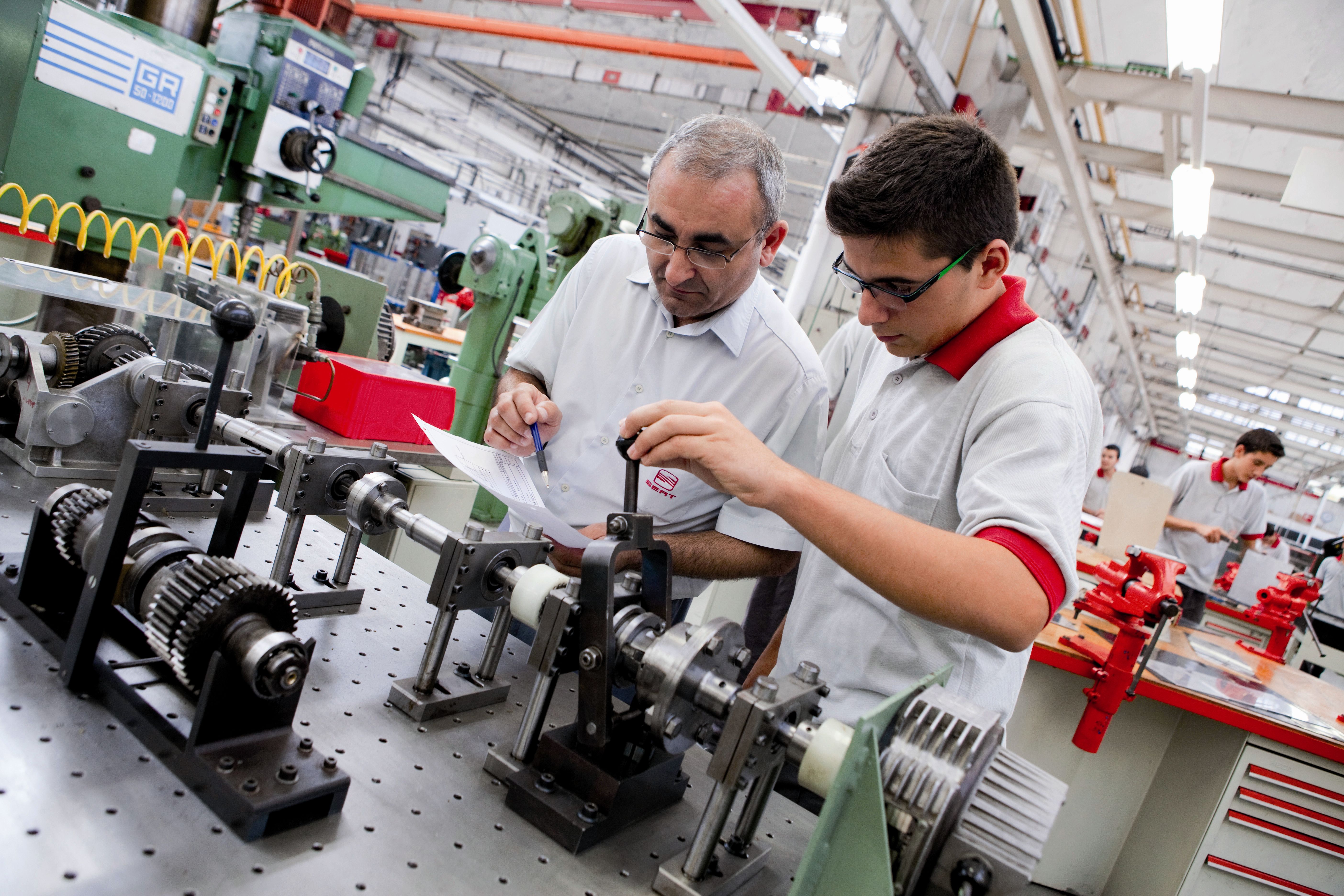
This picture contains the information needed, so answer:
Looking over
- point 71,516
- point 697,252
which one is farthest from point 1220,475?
point 71,516

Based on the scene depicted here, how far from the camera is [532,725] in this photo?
83 cm

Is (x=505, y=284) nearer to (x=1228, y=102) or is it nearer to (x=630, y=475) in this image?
(x=630, y=475)

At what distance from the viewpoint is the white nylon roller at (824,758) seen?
66 cm

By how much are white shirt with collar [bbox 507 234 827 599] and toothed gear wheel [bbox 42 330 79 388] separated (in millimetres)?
706

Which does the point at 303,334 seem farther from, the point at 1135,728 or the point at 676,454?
the point at 1135,728

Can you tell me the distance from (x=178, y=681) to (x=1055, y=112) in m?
4.28

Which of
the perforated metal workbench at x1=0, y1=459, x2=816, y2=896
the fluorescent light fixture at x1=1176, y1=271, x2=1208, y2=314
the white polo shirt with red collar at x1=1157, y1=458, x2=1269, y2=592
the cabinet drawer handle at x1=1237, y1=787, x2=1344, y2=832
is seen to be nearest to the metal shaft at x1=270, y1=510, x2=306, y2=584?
the perforated metal workbench at x1=0, y1=459, x2=816, y2=896

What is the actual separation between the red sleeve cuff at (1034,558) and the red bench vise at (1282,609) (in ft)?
10.5

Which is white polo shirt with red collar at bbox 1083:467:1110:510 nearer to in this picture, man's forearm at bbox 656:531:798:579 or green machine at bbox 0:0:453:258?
man's forearm at bbox 656:531:798:579

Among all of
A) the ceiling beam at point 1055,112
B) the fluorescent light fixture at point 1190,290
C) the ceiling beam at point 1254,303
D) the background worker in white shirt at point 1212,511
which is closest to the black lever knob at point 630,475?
the ceiling beam at point 1055,112

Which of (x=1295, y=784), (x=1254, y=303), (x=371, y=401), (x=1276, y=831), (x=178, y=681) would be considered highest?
(x=1254, y=303)

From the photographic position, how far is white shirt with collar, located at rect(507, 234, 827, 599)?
135cm

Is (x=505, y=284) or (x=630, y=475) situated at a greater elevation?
(x=505, y=284)

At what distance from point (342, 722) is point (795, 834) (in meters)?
0.52
